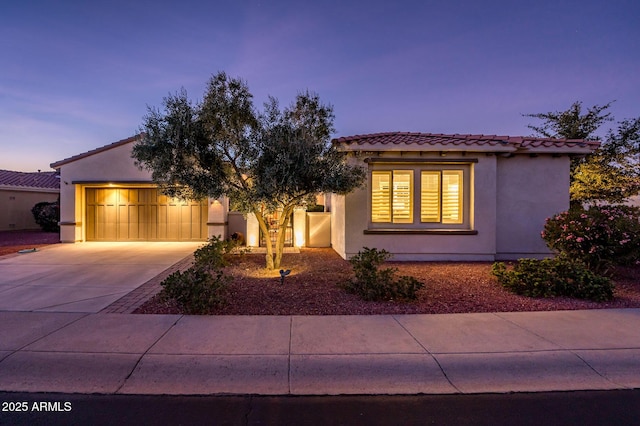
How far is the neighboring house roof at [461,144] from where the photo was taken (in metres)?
10.1

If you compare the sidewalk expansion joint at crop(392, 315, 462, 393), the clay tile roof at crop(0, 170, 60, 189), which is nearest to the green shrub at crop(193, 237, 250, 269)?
the sidewalk expansion joint at crop(392, 315, 462, 393)

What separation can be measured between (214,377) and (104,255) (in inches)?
391

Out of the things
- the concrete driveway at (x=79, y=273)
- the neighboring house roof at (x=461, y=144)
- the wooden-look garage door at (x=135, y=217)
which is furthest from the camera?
the wooden-look garage door at (x=135, y=217)

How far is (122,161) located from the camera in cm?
1454

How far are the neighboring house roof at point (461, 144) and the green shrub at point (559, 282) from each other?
4.25 metres

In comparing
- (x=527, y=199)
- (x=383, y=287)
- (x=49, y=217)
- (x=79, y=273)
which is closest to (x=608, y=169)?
(x=527, y=199)

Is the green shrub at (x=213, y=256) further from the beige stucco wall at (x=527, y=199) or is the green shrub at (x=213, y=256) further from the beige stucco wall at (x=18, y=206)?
the beige stucco wall at (x=18, y=206)

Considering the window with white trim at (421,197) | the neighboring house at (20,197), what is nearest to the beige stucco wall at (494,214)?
the window with white trim at (421,197)

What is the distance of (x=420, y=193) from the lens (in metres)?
10.9

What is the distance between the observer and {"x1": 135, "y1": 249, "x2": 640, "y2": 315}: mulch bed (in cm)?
597

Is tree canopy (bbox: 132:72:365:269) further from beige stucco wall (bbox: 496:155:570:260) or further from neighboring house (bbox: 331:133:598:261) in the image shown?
beige stucco wall (bbox: 496:155:570:260)

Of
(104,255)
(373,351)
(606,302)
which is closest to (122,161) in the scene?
(104,255)

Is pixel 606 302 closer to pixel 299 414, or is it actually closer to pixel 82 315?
pixel 299 414

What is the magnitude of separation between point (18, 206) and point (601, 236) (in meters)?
28.3
